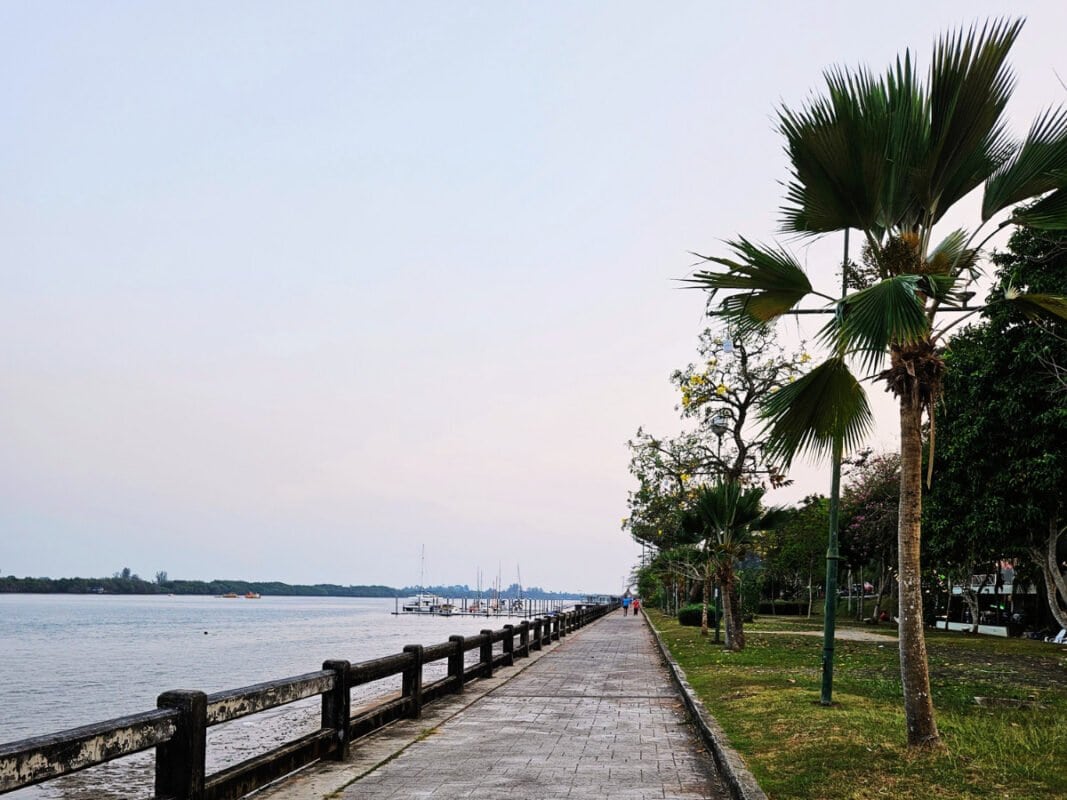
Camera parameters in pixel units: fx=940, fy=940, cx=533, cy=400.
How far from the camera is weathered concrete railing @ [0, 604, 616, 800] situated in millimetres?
4742

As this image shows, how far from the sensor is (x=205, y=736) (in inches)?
252

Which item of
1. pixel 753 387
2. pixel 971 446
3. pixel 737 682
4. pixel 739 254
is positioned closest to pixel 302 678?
pixel 739 254

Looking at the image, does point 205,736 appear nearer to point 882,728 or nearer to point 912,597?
point 912,597

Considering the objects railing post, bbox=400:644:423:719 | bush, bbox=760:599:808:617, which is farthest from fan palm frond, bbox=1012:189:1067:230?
bush, bbox=760:599:808:617

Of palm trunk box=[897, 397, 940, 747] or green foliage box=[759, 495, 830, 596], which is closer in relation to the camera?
palm trunk box=[897, 397, 940, 747]

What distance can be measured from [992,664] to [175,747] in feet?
68.3

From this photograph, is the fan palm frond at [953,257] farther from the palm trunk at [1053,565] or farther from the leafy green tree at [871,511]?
the leafy green tree at [871,511]

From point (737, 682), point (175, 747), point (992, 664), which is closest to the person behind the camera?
point (175, 747)

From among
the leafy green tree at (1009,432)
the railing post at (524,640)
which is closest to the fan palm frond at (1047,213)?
the leafy green tree at (1009,432)

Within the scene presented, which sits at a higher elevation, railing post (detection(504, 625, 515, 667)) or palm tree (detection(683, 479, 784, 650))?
palm tree (detection(683, 479, 784, 650))

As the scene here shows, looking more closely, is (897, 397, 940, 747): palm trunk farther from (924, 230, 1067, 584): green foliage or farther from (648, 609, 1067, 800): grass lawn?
(924, 230, 1067, 584): green foliage

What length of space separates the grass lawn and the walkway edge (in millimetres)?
132

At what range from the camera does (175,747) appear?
5.91 m

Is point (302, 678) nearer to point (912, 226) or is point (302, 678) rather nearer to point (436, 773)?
point (436, 773)
